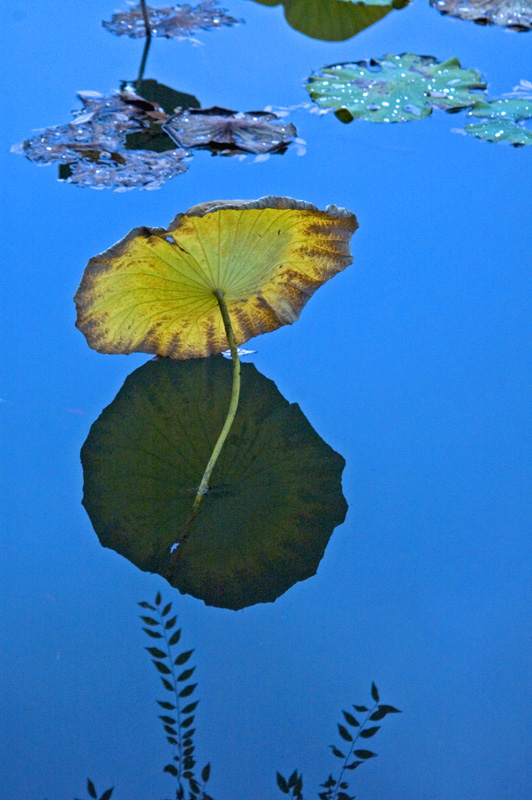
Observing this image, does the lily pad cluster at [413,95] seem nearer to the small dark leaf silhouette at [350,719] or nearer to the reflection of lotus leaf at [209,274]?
the reflection of lotus leaf at [209,274]

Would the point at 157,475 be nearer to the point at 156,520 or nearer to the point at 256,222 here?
the point at 156,520

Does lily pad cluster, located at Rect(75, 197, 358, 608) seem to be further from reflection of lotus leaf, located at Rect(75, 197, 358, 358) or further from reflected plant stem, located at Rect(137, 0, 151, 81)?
reflected plant stem, located at Rect(137, 0, 151, 81)

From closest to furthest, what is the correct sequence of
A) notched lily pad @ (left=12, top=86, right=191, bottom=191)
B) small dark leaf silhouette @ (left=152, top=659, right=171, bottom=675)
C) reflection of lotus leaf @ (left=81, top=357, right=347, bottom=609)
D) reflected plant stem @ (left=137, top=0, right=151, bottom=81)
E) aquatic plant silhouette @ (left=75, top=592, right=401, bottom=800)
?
aquatic plant silhouette @ (left=75, top=592, right=401, bottom=800), small dark leaf silhouette @ (left=152, top=659, right=171, bottom=675), reflection of lotus leaf @ (left=81, top=357, right=347, bottom=609), notched lily pad @ (left=12, top=86, right=191, bottom=191), reflected plant stem @ (left=137, top=0, right=151, bottom=81)

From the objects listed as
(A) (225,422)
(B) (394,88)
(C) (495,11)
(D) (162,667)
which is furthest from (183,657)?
(C) (495,11)

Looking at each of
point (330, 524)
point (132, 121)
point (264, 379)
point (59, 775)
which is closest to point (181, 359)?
point (264, 379)

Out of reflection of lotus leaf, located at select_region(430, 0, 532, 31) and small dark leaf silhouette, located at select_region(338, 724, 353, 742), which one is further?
reflection of lotus leaf, located at select_region(430, 0, 532, 31)

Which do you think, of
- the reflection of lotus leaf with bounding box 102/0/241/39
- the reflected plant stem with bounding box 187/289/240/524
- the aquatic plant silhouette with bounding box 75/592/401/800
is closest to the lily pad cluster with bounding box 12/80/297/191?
the reflection of lotus leaf with bounding box 102/0/241/39
